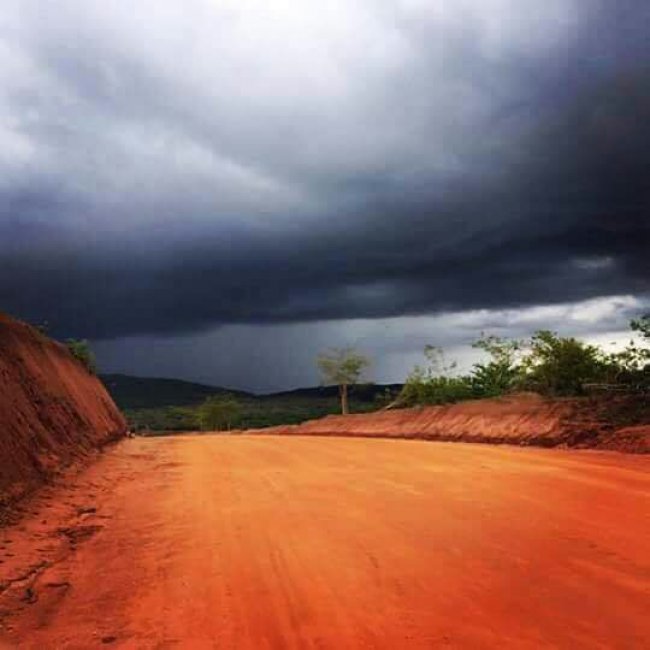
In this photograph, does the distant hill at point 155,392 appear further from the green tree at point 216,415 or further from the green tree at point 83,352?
the green tree at point 83,352

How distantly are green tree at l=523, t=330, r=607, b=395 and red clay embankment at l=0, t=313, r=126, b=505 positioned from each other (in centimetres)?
1724

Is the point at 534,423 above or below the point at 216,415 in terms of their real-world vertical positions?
above

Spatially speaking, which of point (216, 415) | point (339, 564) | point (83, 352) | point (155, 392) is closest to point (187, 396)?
point (155, 392)

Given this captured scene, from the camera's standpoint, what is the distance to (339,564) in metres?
6.40

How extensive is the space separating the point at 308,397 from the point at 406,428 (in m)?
125

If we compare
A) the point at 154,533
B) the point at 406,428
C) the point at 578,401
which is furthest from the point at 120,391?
the point at 154,533

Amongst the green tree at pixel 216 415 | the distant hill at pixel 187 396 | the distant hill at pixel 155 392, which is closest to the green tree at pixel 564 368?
the green tree at pixel 216 415

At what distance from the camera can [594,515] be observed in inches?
328

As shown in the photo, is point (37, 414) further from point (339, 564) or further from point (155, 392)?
point (155, 392)

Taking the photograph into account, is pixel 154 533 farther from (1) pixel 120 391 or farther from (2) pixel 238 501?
(1) pixel 120 391

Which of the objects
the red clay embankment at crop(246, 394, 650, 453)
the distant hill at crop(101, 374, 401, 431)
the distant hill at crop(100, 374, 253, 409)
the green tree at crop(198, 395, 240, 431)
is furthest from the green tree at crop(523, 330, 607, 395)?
the distant hill at crop(100, 374, 253, 409)

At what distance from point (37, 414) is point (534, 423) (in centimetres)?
1520

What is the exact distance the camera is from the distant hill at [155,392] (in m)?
153

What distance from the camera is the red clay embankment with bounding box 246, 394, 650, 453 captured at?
19.1 metres
